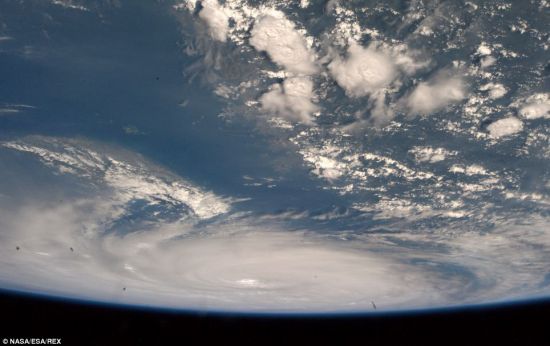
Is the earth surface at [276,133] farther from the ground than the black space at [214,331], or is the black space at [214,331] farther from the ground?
the earth surface at [276,133]

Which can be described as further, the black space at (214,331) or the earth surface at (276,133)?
the black space at (214,331)

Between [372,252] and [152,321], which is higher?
[372,252]

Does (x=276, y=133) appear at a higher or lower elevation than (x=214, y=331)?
higher

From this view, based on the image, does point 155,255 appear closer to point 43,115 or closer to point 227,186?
point 227,186

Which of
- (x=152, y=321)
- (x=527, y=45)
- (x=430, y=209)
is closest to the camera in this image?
(x=527, y=45)

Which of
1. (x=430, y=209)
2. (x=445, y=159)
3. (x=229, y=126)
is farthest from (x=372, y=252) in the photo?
(x=229, y=126)

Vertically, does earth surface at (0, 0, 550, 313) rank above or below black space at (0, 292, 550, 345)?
above

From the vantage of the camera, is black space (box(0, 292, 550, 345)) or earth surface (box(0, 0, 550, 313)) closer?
earth surface (box(0, 0, 550, 313))

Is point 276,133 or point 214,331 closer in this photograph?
point 276,133
